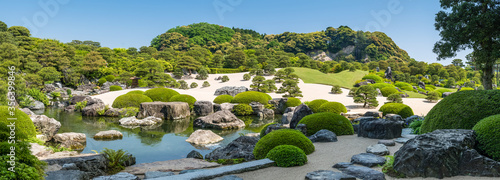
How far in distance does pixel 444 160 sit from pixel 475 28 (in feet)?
33.9

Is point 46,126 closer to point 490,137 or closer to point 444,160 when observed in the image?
point 444,160

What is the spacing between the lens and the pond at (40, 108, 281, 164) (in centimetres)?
980

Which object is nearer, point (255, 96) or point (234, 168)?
point (234, 168)

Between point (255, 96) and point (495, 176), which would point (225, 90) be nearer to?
point (255, 96)

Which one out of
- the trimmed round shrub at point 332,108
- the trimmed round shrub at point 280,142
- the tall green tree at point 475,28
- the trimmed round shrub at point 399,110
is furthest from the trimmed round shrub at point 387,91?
the trimmed round shrub at point 280,142

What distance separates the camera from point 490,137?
4.87 meters

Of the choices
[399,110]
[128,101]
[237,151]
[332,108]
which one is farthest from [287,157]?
[128,101]

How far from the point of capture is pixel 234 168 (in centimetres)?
510

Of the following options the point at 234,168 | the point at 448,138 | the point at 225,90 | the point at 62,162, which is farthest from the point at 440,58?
the point at 225,90

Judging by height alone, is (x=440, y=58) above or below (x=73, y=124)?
above

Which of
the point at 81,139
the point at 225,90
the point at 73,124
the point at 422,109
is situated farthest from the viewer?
the point at 225,90

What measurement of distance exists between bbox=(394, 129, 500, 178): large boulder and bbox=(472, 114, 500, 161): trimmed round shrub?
0.97 ft

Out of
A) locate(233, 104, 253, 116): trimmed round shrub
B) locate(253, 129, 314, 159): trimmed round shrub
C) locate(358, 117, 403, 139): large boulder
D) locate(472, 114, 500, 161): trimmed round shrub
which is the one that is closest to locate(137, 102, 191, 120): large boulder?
locate(233, 104, 253, 116): trimmed round shrub

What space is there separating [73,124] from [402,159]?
16430 mm
